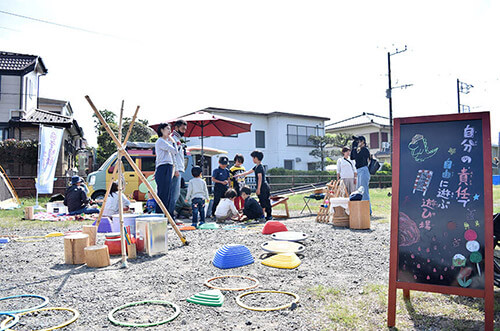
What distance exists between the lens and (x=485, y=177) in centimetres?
224

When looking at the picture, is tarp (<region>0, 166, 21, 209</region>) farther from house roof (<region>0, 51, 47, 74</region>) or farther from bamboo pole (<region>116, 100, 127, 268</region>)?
bamboo pole (<region>116, 100, 127, 268</region>)

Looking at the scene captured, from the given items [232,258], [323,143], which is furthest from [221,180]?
[323,143]

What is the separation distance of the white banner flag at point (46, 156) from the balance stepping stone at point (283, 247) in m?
8.94

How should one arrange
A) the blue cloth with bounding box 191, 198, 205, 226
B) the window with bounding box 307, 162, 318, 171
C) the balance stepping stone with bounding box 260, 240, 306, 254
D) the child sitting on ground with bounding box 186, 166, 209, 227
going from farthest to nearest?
the window with bounding box 307, 162, 318, 171
the child sitting on ground with bounding box 186, 166, 209, 227
the blue cloth with bounding box 191, 198, 205, 226
the balance stepping stone with bounding box 260, 240, 306, 254

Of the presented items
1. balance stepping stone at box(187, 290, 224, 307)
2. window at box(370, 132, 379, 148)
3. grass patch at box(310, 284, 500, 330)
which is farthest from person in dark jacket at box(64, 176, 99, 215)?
window at box(370, 132, 379, 148)

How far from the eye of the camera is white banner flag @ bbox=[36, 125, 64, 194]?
10.8 m

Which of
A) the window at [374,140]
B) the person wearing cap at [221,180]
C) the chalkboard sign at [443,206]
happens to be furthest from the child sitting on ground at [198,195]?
the window at [374,140]

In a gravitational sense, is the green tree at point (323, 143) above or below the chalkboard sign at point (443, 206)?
above

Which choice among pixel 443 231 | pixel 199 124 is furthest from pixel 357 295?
pixel 199 124

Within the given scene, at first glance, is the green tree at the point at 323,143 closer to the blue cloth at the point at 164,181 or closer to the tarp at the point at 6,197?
the tarp at the point at 6,197

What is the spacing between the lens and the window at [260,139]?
91.3 ft

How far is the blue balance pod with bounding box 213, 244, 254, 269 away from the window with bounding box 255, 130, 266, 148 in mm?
23927

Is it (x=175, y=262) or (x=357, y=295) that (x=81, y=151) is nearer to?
(x=175, y=262)

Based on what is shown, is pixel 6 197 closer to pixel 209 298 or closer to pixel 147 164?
pixel 147 164
